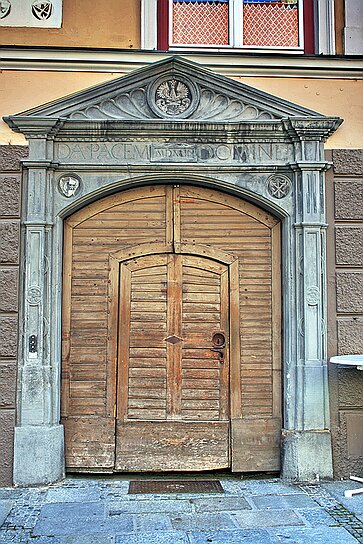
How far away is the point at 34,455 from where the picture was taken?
632 cm

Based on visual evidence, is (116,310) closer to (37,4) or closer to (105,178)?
(105,178)

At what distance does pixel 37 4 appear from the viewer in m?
6.88

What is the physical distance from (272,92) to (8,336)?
12.1ft

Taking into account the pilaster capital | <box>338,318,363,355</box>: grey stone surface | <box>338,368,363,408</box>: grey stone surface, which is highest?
the pilaster capital

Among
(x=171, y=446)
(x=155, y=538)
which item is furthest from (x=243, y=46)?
(x=155, y=538)

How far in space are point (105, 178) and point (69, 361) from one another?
1909 mm

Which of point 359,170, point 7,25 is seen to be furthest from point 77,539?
point 7,25

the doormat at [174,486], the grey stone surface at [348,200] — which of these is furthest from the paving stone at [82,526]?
the grey stone surface at [348,200]

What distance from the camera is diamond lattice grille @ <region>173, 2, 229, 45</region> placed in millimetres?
7039

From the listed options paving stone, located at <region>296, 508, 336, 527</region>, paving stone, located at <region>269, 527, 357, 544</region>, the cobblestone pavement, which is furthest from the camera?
paving stone, located at <region>296, 508, 336, 527</region>

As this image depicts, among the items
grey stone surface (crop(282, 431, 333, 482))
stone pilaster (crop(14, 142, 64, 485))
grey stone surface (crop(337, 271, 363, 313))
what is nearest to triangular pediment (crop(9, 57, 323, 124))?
stone pilaster (crop(14, 142, 64, 485))

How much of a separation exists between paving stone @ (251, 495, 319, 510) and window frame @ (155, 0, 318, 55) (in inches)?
176

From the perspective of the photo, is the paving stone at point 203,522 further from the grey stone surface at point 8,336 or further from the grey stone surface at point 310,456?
the grey stone surface at point 8,336

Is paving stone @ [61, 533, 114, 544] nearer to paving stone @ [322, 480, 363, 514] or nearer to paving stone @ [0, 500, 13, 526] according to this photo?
paving stone @ [0, 500, 13, 526]
